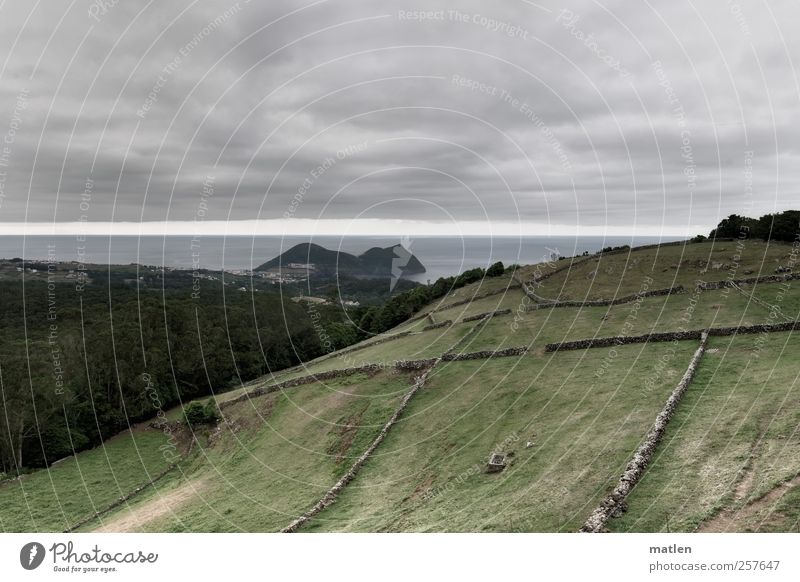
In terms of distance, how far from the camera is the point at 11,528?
29203 millimetres

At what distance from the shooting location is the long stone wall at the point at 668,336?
93.4 ft

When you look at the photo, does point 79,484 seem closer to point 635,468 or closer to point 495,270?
point 635,468

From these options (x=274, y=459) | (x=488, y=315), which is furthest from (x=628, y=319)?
(x=274, y=459)

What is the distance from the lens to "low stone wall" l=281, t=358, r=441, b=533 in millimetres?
19800

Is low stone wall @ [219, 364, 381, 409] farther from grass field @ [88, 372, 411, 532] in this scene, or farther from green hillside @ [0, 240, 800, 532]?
grass field @ [88, 372, 411, 532]

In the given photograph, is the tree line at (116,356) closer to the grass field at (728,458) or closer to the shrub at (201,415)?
the shrub at (201,415)

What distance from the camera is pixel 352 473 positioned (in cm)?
2323

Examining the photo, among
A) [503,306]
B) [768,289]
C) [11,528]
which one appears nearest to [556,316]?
[503,306]

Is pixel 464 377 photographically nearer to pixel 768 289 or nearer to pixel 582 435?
pixel 582 435

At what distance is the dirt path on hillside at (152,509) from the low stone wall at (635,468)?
22.1m

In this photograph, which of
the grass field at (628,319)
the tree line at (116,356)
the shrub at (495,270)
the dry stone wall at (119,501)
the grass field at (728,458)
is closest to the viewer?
the grass field at (728,458)

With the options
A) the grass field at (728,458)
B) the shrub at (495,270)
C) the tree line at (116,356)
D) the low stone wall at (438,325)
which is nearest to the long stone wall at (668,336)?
the grass field at (728,458)

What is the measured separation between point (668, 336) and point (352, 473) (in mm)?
20807

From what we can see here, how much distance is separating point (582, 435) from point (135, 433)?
44.1 metres
